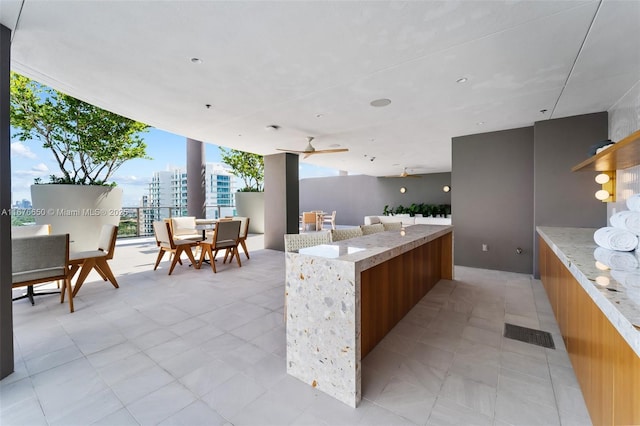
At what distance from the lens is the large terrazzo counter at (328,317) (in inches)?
59.9

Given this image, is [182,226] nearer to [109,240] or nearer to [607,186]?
[109,240]

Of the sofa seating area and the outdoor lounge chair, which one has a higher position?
the sofa seating area

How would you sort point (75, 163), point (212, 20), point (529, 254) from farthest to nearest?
point (75, 163) → point (529, 254) → point (212, 20)

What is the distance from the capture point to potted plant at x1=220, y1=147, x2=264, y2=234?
891 cm

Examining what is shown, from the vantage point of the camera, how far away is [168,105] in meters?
3.62

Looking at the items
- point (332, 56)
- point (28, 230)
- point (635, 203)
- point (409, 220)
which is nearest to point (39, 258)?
point (28, 230)

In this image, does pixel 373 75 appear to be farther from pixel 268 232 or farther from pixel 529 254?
pixel 268 232

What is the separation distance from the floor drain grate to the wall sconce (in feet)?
5.45

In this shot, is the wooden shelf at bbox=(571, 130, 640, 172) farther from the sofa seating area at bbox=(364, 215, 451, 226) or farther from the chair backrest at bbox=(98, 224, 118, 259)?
the chair backrest at bbox=(98, 224, 118, 259)

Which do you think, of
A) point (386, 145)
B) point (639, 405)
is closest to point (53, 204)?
point (386, 145)

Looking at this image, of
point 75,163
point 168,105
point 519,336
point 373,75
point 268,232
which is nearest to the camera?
point 519,336

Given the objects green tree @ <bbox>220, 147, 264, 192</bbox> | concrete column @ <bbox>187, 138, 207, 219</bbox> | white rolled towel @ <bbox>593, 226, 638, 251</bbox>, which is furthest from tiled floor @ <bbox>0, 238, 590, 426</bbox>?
green tree @ <bbox>220, 147, 264, 192</bbox>

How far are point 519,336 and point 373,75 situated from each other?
2885 mm

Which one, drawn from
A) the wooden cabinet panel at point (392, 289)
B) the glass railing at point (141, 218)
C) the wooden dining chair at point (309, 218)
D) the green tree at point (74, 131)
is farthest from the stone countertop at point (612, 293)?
the wooden dining chair at point (309, 218)
